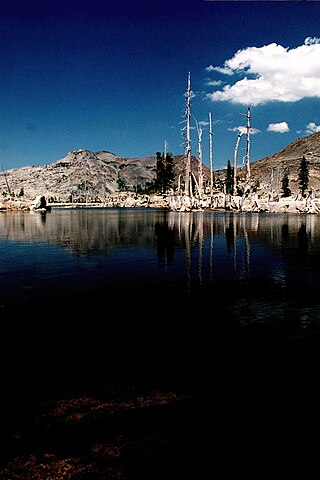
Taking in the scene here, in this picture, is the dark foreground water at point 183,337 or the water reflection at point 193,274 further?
the water reflection at point 193,274

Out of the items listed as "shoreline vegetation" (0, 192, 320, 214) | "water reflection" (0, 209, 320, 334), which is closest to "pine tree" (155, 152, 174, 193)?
"shoreline vegetation" (0, 192, 320, 214)

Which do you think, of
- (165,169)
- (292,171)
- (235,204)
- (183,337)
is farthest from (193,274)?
(292,171)

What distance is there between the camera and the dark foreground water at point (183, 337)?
5.29 m

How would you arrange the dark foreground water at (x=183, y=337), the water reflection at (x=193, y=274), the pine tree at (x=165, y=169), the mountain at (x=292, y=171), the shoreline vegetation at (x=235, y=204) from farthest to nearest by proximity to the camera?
the mountain at (x=292, y=171), the pine tree at (x=165, y=169), the shoreline vegetation at (x=235, y=204), the water reflection at (x=193, y=274), the dark foreground water at (x=183, y=337)

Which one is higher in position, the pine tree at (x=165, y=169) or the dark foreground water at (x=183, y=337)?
the pine tree at (x=165, y=169)

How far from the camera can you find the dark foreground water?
5.29 m

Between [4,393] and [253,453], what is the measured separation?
4.11 m

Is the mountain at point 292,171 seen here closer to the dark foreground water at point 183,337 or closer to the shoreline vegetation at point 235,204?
the shoreline vegetation at point 235,204

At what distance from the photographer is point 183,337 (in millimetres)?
8133

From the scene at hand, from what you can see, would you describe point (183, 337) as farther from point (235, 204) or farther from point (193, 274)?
point (235, 204)

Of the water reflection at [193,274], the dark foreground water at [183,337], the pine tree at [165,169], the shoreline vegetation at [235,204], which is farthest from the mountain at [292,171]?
the dark foreground water at [183,337]

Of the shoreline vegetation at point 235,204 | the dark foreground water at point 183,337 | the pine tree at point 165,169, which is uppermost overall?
the pine tree at point 165,169

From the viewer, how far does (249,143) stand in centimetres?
6994

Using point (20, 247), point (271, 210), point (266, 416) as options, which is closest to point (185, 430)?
point (266, 416)
